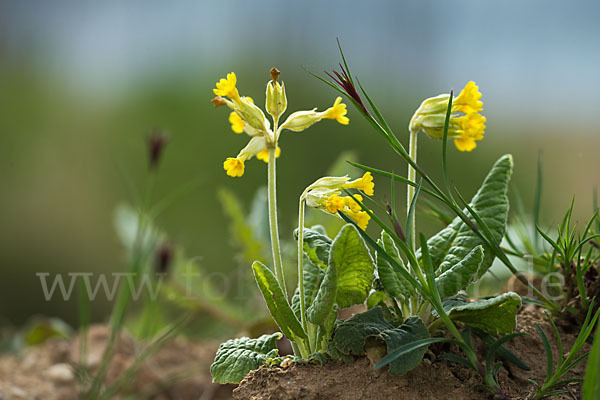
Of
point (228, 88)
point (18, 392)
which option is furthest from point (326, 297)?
point (18, 392)

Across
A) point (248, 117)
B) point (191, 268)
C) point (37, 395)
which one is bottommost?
point (37, 395)

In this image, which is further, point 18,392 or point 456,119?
point 18,392

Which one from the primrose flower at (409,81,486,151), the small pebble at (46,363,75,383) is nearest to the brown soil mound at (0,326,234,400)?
the small pebble at (46,363,75,383)

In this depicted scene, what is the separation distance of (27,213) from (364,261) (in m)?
2.46

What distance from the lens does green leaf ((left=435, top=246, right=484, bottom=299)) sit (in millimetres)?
647

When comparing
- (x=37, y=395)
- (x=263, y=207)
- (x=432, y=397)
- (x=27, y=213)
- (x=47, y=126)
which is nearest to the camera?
(x=432, y=397)

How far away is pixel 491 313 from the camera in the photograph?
0.64 metres

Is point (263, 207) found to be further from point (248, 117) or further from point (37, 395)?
point (248, 117)

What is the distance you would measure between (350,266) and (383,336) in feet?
0.27

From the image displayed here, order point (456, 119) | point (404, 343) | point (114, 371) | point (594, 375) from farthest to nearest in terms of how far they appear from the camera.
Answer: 1. point (114, 371)
2. point (456, 119)
3. point (404, 343)
4. point (594, 375)

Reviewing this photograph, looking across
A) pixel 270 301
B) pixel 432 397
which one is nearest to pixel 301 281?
pixel 270 301

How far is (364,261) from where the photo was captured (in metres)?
0.64

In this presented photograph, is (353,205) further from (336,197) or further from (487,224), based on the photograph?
Result: (487,224)

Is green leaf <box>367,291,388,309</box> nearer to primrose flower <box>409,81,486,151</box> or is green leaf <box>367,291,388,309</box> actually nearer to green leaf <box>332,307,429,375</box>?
green leaf <box>332,307,429,375</box>
